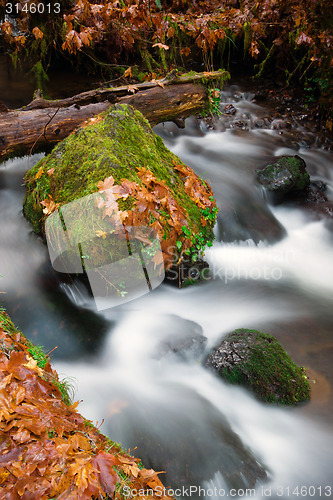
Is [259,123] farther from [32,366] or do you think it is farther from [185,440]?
[32,366]

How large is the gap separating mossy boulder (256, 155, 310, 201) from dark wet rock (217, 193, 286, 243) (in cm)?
37

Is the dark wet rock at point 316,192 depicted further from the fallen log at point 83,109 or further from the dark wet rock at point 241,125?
the fallen log at point 83,109

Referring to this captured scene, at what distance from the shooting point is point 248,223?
5520mm

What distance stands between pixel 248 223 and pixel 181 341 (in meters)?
2.54

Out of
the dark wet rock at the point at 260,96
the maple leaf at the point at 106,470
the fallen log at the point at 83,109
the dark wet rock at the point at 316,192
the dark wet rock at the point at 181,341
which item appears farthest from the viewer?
the dark wet rock at the point at 260,96

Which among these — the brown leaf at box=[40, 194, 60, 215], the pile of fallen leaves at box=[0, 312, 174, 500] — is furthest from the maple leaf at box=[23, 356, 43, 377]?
the brown leaf at box=[40, 194, 60, 215]

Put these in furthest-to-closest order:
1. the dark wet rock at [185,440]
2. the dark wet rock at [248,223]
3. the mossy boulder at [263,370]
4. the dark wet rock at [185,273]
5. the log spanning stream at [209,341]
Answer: the dark wet rock at [248,223], the dark wet rock at [185,273], the mossy boulder at [263,370], the log spanning stream at [209,341], the dark wet rock at [185,440]

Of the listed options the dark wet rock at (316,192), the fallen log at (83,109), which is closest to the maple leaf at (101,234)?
the fallen log at (83,109)

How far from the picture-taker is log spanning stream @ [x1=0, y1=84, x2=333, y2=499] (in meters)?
2.79

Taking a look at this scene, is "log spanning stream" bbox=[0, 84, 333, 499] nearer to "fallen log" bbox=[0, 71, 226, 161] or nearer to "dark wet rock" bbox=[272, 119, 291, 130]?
"fallen log" bbox=[0, 71, 226, 161]

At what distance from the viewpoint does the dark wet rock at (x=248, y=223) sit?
5.26 m

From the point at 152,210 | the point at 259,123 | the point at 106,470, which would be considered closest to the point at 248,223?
the point at 152,210

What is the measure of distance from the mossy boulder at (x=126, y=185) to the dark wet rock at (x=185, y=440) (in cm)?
147

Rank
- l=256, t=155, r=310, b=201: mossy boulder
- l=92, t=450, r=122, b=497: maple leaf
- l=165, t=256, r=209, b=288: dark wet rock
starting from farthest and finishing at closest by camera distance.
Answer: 1. l=256, t=155, r=310, b=201: mossy boulder
2. l=165, t=256, r=209, b=288: dark wet rock
3. l=92, t=450, r=122, b=497: maple leaf
